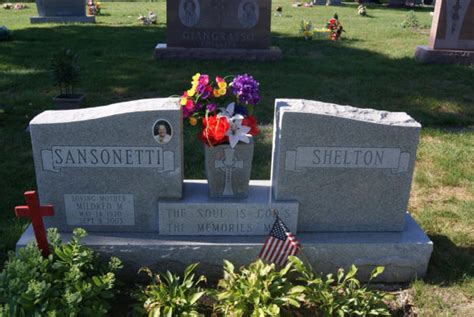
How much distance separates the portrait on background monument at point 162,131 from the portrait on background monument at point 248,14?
24.0 ft

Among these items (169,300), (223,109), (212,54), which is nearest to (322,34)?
(212,54)

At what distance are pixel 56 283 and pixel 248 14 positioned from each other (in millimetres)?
8293

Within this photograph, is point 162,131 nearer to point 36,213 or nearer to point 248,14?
point 36,213

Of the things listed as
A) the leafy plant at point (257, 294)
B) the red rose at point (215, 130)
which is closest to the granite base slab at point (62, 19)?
the red rose at point (215, 130)

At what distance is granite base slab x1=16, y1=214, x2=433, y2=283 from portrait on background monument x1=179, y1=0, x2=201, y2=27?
740 cm

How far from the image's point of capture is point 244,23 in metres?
10.1

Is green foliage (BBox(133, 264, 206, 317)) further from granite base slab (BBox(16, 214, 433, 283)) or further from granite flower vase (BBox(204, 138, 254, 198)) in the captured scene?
granite flower vase (BBox(204, 138, 254, 198))

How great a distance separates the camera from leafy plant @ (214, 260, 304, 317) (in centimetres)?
292

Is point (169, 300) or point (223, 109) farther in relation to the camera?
point (223, 109)

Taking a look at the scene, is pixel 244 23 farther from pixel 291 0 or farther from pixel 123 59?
pixel 291 0

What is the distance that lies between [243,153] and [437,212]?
2.13m

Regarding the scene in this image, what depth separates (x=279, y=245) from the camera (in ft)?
11.2

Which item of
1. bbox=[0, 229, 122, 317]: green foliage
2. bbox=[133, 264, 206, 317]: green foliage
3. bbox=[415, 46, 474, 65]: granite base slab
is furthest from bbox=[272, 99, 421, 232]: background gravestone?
bbox=[415, 46, 474, 65]: granite base slab

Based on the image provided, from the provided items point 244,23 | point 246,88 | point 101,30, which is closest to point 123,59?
point 244,23
